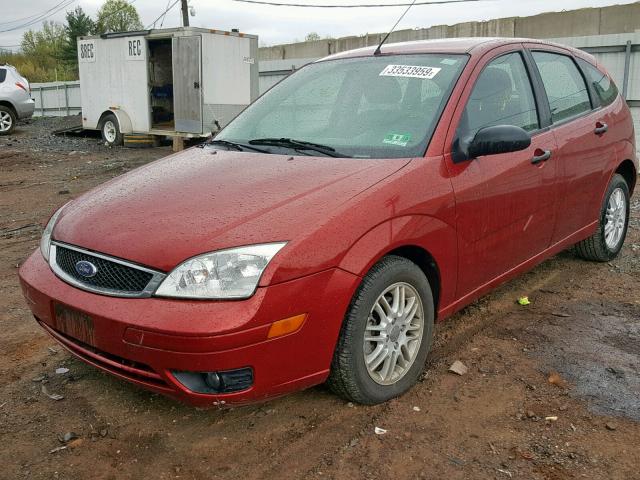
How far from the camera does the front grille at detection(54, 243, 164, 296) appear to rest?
2.48 m

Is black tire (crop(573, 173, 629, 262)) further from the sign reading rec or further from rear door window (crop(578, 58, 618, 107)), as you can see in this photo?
the sign reading rec

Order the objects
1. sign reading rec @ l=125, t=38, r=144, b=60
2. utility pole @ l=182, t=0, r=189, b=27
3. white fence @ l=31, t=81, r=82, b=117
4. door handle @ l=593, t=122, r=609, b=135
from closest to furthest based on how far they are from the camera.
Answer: door handle @ l=593, t=122, r=609, b=135 < sign reading rec @ l=125, t=38, r=144, b=60 < white fence @ l=31, t=81, r=82, b=117 < utility pole @ l=182, t=0, r=189, b=27

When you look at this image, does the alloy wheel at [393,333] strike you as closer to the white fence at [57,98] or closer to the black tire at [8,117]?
the black tire at [8,117]

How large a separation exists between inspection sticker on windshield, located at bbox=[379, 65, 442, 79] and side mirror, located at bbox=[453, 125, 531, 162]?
499 mm

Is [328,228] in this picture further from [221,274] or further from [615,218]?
[615,218]

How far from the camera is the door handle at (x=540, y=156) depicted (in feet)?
12.1

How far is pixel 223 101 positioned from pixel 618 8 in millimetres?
10621

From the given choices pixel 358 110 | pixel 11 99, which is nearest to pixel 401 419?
pixel 358 110

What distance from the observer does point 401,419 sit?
2.85 metres

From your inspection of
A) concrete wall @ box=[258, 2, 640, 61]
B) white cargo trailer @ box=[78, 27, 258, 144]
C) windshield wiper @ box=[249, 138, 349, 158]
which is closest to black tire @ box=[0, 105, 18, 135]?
white cargo trailer @ box=[78, 27, 258, 144]

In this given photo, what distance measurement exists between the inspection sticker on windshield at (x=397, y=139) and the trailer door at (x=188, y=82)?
36.5ft

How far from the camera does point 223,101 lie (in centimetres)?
1417

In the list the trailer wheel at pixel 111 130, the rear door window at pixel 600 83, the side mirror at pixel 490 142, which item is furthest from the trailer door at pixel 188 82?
the side mirror at pixel 490 142

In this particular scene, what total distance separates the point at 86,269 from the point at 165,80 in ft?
46.2
